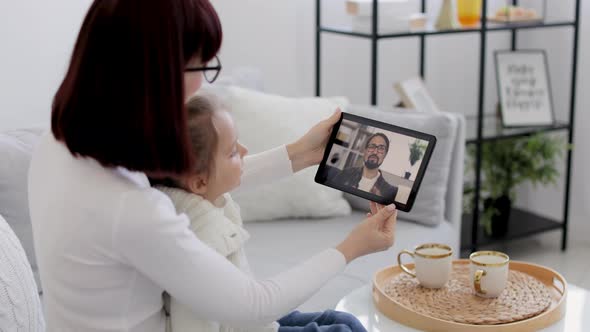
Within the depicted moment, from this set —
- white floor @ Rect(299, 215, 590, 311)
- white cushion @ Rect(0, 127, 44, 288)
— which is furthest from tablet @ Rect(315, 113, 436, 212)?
white floor @ Rect(299, 215, 590, 311)

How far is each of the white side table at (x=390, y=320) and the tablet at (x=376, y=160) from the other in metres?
0.26

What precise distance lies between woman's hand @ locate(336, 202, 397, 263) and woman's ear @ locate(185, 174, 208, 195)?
0.24 metres

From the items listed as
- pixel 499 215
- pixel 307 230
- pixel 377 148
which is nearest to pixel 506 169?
pixel 499 215

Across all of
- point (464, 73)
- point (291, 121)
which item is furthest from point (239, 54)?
point (464, 73)

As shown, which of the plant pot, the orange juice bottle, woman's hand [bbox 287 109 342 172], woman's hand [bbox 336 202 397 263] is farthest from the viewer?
the plant pot

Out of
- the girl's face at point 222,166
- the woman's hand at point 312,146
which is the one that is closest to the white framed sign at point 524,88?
the woman's hand at point 312,146

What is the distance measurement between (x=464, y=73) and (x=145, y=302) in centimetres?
246

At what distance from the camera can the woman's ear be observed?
120 cm

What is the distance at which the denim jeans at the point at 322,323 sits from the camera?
4.58 ft

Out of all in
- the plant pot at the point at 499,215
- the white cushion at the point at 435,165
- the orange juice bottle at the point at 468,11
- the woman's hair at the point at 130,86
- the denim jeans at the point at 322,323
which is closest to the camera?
the woman's hair at the point at 130,86

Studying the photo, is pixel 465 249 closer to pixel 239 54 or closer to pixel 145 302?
pixel 239 54

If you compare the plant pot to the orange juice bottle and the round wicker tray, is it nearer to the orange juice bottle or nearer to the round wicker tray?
the orange juice bottle

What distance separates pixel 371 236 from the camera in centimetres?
128

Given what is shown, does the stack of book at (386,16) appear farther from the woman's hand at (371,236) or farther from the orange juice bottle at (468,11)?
the woman's hand at (371,236)
